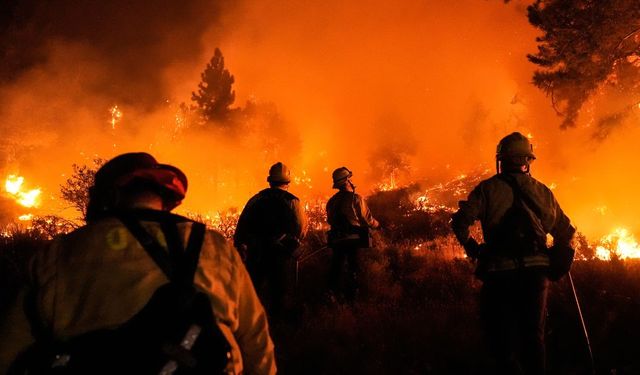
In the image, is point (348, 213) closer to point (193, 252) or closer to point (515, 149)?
point (515, 149)

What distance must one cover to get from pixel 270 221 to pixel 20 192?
38935 millimetres

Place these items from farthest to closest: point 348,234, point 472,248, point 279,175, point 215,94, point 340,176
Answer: point 215,94 → point 340,176 → point 348,234 → point 279,175 → point 472,248

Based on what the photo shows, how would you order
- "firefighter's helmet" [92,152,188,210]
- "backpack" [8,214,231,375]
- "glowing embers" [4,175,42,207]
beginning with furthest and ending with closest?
1. "glowing embers" [4,175,42,207]
2. "firefighter's helmet" [92,152,188,210]
3. "backpack" [8,214,231,375]

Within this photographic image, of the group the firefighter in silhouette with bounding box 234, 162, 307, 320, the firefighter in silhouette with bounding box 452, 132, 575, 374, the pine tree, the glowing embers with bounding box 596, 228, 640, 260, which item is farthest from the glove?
the pine tree

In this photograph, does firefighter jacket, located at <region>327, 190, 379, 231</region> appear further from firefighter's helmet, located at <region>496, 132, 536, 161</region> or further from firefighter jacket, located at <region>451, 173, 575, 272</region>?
firefighter's helmet, located at <region>496, 132, 536, 161</region>

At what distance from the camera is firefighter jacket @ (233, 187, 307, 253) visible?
552 cm

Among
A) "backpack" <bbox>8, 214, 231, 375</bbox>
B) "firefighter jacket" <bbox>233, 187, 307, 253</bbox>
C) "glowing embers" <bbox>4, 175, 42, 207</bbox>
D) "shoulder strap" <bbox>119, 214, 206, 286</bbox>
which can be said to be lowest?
"backpack" <bbox>8, 214, 231, 375</bbox>

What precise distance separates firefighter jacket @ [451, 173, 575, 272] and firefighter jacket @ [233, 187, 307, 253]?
239 centimetres

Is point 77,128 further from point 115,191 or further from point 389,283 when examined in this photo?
point 115,191

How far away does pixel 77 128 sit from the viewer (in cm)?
4462

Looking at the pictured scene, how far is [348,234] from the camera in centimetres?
687

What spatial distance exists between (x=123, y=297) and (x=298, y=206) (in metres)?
4.21

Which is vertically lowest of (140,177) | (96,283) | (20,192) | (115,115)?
(96,283)

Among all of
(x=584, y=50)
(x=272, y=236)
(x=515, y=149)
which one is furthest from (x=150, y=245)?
(x=584, y=50)
